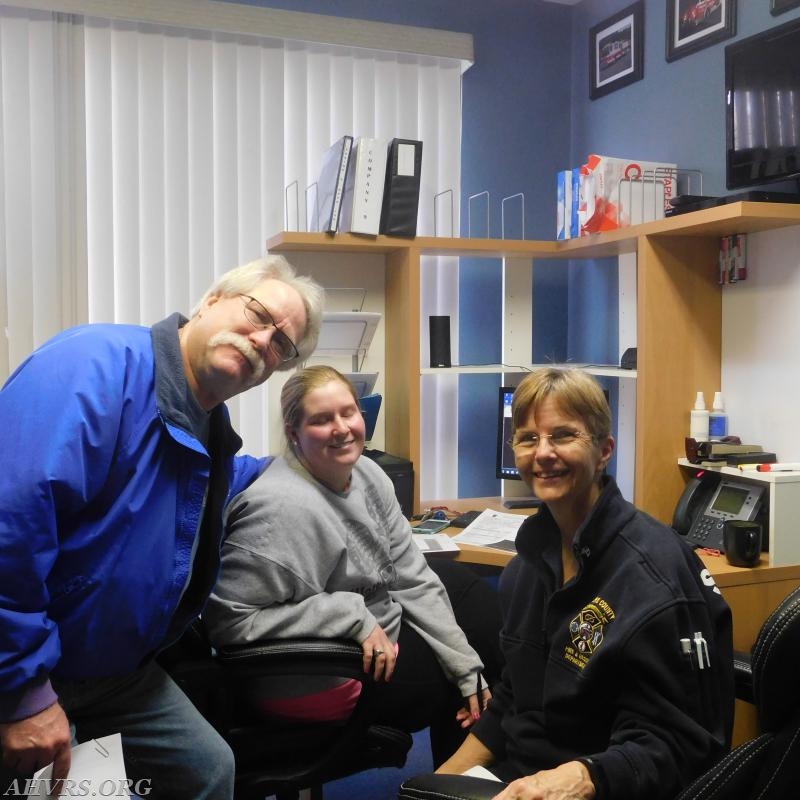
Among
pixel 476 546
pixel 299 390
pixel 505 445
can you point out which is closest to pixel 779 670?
pixel 299 390

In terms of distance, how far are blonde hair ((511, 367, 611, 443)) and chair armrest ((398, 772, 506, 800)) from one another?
0.57m

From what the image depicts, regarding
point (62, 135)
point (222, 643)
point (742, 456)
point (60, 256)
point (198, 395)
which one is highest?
point (62, 135)

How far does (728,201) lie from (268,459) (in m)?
1.40

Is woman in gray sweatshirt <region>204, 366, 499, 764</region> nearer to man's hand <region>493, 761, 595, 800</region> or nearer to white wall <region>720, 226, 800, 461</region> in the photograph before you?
man's hand <region>493, 761, 595, 800</region>

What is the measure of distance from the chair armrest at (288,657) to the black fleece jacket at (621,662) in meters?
0.36

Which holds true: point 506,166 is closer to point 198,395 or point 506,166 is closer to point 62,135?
point 62,135

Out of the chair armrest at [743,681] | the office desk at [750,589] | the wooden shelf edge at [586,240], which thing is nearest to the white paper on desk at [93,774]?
the chair armrest at [743,681]

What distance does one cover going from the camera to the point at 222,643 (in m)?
1.72

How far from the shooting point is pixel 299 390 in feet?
6.48

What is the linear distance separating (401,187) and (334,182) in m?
0.21

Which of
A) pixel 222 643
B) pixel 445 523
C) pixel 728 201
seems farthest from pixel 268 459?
pixel 728 201

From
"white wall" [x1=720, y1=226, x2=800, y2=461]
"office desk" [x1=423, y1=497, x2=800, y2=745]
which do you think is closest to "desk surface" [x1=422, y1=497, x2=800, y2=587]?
"office desk" [x1=423, y1=497, x2=800, y2=745]

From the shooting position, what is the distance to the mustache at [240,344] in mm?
1501

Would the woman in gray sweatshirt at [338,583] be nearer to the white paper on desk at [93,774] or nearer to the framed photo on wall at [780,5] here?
the white paper on desk at [93,774]
